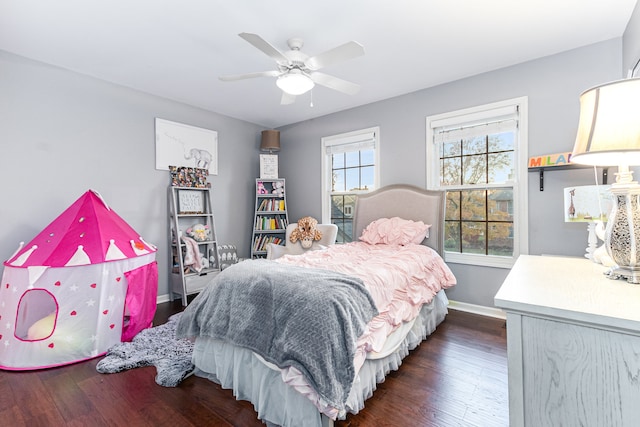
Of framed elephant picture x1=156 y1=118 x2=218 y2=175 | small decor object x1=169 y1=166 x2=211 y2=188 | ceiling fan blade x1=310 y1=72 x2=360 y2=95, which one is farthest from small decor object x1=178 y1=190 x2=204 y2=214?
ceiling fan blade x1=310 y1=72 x2=360 y2=95

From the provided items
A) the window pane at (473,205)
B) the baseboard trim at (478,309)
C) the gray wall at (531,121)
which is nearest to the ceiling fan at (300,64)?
the gray wall at (531,121)

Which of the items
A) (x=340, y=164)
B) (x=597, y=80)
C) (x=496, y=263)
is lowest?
(x=496, y=263)

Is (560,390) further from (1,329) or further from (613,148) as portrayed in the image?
(1,329)

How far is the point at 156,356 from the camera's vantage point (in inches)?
89.2

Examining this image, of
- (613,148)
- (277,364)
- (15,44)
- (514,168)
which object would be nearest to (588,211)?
(514,168)

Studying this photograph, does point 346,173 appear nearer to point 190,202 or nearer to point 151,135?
point 190,202

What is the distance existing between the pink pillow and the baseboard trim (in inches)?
34.3

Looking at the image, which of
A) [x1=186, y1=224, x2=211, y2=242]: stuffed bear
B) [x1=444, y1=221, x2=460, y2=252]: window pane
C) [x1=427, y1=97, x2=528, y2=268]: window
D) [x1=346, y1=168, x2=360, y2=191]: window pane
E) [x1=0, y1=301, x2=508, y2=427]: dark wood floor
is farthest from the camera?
[x1=346, y1=168, x2=360, y2=191]: window pane

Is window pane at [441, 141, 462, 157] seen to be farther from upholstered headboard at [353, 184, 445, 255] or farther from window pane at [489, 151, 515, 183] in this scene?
upholstered headboard at [353, 184, 445, 255]

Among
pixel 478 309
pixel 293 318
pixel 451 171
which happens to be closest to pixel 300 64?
pixel 293 318

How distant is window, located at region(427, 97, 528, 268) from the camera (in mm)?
3016

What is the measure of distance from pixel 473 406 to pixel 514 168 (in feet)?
7.83

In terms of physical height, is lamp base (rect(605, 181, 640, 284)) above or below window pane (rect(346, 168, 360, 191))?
below

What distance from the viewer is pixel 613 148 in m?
0.92
